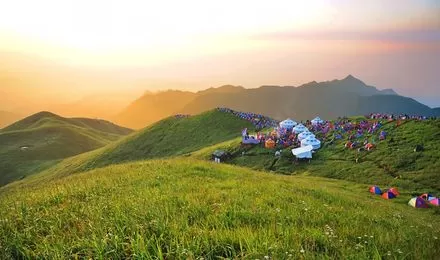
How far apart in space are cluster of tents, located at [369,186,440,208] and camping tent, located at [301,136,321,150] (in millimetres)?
21893

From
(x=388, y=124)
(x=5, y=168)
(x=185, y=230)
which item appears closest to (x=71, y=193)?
(x=185, y=230)

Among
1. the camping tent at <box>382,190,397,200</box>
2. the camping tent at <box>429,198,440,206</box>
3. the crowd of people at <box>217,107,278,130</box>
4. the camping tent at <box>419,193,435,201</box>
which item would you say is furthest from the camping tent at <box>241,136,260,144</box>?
the camping tent at <box>429,198,440,206</box>

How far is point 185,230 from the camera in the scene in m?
7.66

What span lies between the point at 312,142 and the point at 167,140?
4613 cm

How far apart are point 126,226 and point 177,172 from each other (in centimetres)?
1251

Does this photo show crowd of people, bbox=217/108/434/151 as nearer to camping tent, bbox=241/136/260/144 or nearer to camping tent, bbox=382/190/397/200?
camping tent, bbox=241/136/260/144

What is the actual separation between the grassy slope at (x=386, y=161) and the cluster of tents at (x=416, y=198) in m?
3.95

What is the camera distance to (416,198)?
127 ft

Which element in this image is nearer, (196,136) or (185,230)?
(185,230)

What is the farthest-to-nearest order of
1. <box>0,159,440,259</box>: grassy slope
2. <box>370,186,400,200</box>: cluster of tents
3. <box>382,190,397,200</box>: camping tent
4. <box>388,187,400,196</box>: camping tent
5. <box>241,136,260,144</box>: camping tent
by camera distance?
<box>241,136,260,144</box>: camping tent → <box>388,187,400,196</box>: camping tent → <box>370,186,400,200</box>: cluster of tents → <box>382,190,397,200</box>: camping tent → <box>0,159,440,259</box>: grassy slope

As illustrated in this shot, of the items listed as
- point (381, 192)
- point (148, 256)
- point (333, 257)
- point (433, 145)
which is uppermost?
point (148, 256)

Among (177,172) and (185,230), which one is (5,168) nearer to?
(177,172)

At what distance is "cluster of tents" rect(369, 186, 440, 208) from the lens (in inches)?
1506

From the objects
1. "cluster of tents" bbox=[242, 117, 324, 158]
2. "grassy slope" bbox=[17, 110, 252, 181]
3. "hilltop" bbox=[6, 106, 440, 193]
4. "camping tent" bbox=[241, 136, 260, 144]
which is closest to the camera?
"hilltop" bbox=[6, 106, 440, 193]
